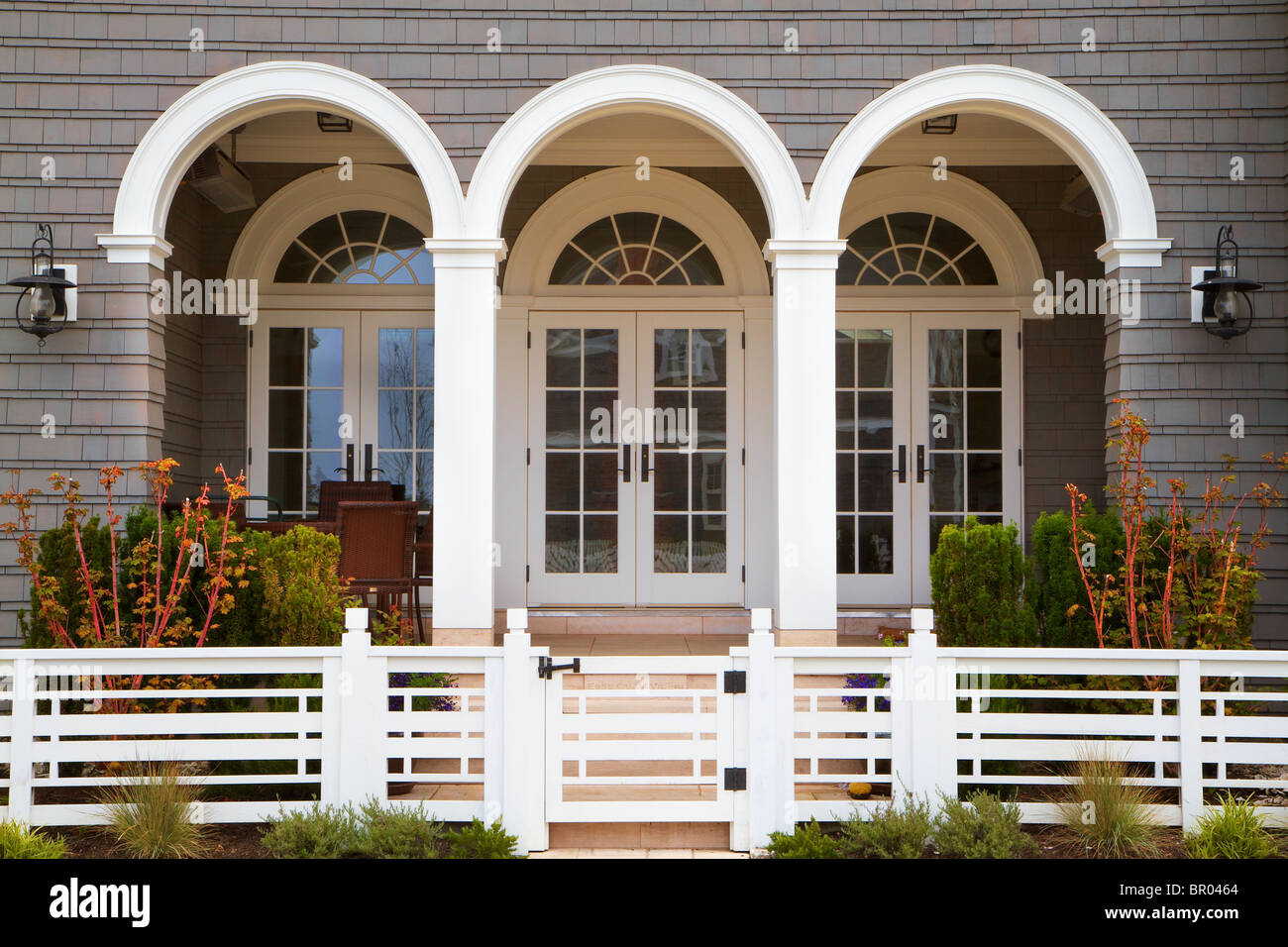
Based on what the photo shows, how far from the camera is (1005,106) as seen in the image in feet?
18.5

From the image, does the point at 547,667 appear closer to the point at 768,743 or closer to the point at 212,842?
the point at 768,743

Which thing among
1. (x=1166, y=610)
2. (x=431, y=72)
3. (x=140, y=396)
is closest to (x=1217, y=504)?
(x=1166, y=610)

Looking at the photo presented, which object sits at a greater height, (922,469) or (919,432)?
(919,432)

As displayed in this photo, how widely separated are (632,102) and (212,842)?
4.00m

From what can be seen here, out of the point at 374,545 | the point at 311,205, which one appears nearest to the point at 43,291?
the point at 374,545

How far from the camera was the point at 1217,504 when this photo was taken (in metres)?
5.41

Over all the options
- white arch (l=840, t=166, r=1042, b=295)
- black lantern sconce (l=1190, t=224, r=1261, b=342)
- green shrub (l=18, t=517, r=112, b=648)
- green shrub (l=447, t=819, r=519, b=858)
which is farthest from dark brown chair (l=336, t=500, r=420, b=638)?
black lantern sconce (l=1190, t=224, r=1261, b=342)

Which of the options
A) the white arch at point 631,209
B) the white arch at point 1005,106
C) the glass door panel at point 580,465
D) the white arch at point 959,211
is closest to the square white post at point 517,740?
the white arch at point 1005,106

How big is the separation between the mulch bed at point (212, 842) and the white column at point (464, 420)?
6.20 feet

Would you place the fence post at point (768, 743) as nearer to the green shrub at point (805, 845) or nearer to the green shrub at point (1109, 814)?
the green shrub at point (805, 845)

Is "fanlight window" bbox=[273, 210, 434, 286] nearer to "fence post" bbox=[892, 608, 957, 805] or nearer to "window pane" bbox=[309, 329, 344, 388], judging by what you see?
"window pane" bbox=[309, 329, 344, 388]

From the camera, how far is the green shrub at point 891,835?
11.4ft
